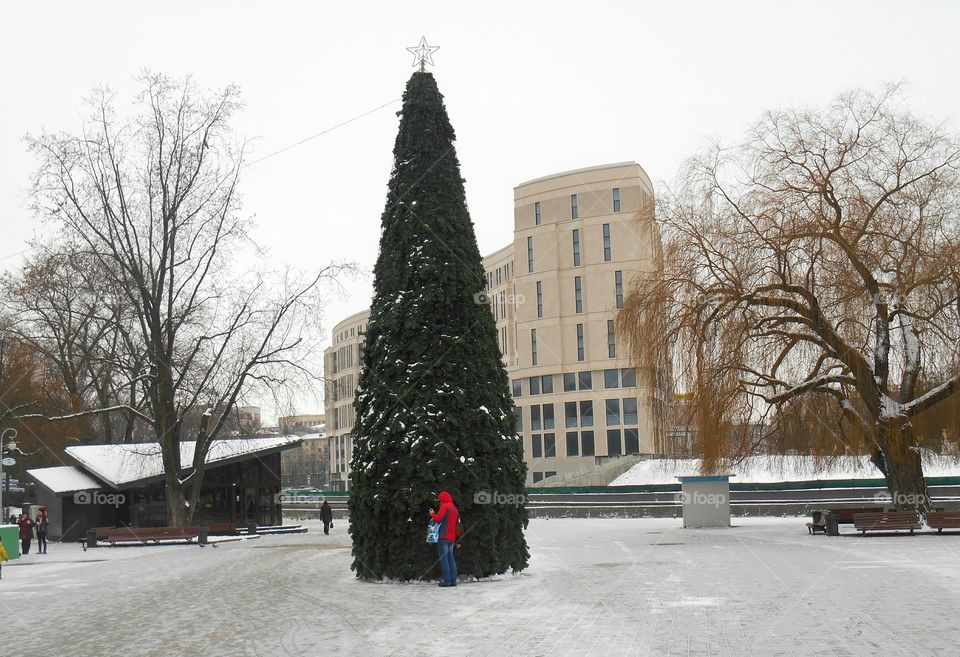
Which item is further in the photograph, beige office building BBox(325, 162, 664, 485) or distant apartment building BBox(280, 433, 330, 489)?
distant apartment building BBox(280, 433, 330, 489)

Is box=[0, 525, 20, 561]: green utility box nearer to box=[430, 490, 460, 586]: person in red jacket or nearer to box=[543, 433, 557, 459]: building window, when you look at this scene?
box=[430, 490, 460, 586]: person in red jacket

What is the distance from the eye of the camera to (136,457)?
4056cm

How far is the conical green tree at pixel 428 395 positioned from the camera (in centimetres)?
1670

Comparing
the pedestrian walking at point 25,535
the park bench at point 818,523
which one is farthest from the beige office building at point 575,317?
the pedestrian walking at point 25,535

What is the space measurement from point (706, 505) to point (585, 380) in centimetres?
5129

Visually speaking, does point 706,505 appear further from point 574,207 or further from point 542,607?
point 574,207

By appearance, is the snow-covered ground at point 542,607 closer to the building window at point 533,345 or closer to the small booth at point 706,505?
the small booth at point 706,505

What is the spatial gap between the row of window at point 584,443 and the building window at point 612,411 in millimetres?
653

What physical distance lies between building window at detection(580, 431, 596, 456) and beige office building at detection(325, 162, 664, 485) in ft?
0.29

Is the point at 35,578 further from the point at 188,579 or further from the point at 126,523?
the point at 126,523

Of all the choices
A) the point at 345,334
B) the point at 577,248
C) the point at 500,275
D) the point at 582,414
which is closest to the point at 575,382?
the point at 582,414

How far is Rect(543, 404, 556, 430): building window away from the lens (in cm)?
8731

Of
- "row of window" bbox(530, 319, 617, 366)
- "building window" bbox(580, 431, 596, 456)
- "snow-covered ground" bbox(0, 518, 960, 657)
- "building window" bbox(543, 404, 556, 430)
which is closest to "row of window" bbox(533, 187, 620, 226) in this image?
"row of window" bbox(530, 319, 617, 366)

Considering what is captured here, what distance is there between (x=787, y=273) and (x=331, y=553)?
47.4 ft
